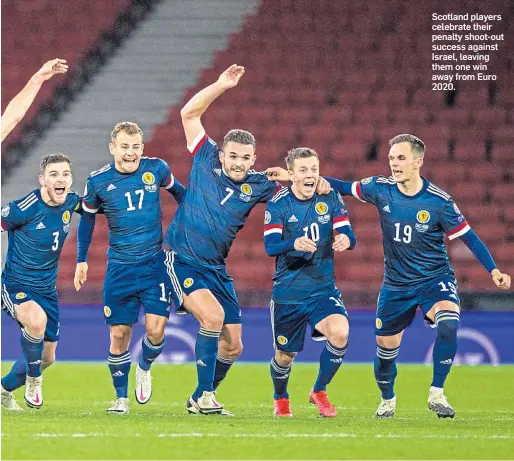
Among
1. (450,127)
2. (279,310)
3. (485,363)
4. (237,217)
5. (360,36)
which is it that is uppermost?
(360,36)

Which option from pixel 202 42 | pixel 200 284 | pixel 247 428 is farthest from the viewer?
pixel 202 42

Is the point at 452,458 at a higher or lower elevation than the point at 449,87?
lower

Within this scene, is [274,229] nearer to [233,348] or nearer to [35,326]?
[233,348]

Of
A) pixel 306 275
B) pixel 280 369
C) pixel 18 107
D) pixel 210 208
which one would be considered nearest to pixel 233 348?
pixel 280 369

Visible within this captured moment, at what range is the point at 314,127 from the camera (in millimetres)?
16516

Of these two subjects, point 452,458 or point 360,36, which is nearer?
point 452,458

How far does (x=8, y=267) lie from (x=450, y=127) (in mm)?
9104

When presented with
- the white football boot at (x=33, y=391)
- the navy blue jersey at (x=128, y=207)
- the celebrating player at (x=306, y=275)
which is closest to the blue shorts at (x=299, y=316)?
the celebrating player at (x=306, y=275)

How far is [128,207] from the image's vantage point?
8273 millimetres

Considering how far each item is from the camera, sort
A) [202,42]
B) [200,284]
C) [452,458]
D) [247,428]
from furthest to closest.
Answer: [202,42]
[200,284]
[247,428]
[452,458]

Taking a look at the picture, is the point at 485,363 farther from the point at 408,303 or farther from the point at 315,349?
the point at 408,303

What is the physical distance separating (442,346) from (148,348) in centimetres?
206

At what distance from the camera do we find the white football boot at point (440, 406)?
7734 millimetres

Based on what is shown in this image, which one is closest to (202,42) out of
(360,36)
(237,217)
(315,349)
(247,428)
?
(360,36)
